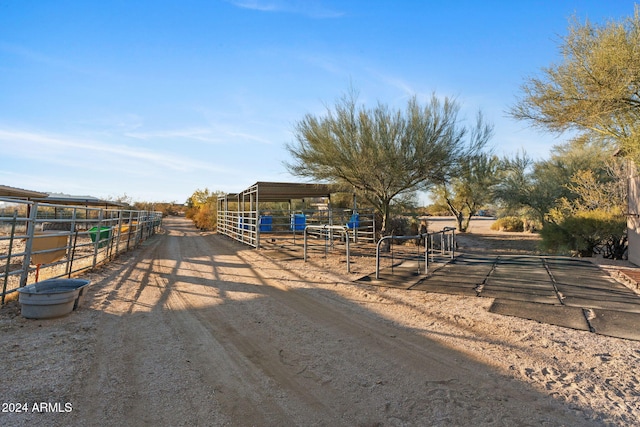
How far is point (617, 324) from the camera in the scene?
4.57 meters

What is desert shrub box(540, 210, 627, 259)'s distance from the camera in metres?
10.9

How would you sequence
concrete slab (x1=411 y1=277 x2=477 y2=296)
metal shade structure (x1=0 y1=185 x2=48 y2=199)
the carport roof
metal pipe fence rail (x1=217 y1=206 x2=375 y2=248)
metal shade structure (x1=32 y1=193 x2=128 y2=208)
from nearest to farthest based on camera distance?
concrete slab (x1=411 y1=277 x2=477 y2=296) < metal shade structure (x1=0 y1=185 x2=48 y2=199) < the carport roof < metal pipe fence rail (x1=217 y1=206 x2=375 y2=248) < metal shade structure (x1=32 y1=193 x2=128 y2=208)

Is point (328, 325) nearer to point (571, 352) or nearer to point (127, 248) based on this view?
point (571, 352)

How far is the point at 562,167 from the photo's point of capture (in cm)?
2075

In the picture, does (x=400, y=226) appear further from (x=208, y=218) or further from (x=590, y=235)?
(x=208, y=218)

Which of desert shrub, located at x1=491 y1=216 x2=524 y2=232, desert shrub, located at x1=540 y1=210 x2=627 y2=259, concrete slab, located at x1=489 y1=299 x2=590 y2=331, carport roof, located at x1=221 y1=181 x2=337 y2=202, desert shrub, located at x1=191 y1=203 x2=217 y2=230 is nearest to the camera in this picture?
concrete slab, located at x1=489 y1=299 x2=590 y2=331

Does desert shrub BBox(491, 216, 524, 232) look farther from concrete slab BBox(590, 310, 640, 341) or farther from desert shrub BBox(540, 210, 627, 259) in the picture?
concrete slab BBox(590, 310, 640, 341)

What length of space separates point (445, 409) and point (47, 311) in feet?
16.1

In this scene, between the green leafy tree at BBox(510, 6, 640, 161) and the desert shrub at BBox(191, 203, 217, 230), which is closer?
the green leafy tree at BBox(510, 6, 640, 161)

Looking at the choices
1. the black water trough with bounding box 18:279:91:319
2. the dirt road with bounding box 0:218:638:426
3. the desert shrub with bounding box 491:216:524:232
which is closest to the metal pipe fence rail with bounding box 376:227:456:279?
the dirt road with bounding box 0:218:638:426

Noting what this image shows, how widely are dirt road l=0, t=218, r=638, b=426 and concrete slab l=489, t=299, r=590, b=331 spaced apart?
50cm

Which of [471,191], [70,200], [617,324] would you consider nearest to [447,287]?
[617,324]

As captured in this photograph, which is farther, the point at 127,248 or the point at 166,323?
the point at 127,248

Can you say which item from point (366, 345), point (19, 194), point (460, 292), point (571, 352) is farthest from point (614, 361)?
point (19, 194)
